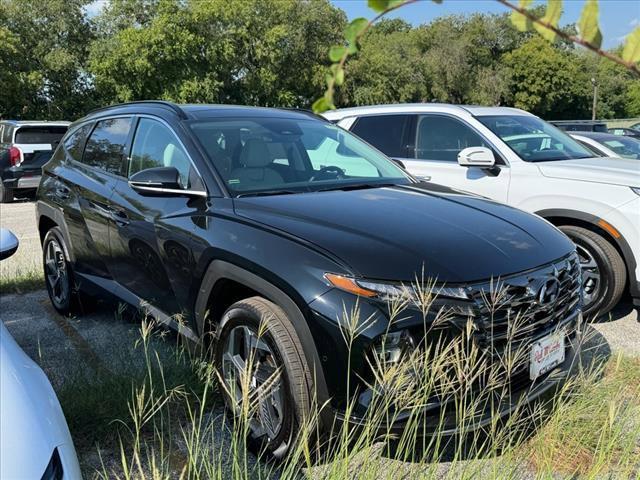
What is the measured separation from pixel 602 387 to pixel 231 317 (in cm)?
191

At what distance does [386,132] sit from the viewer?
633cm

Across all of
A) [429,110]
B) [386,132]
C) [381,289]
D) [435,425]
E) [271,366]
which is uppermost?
[429,110]

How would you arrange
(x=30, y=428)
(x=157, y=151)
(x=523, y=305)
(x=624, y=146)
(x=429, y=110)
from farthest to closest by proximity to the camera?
(x=624, y=146)
(x=429, y=110)
(x=157, y=151)
(x=523, y=305)
(x=30, y=428)

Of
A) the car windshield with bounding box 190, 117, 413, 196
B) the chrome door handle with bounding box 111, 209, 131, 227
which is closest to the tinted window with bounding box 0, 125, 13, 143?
the chrome door handle with bounding box 111, 209, 131, 227

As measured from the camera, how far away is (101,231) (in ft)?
13.0

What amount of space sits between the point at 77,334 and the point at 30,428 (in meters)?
2.92

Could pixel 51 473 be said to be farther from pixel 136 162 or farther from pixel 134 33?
pixel 134 33

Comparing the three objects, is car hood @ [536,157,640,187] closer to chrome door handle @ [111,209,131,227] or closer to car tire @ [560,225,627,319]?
car tire @ [560,225,627,319]

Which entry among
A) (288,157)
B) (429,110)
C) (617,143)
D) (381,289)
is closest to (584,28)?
(381,289)

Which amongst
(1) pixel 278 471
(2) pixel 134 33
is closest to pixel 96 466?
(1) pixel 278 471

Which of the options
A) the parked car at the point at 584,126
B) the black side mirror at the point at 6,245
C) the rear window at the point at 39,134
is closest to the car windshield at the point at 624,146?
the parked car at the point at 584,126

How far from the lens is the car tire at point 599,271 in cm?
450

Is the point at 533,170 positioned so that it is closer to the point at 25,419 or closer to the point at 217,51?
the point at 25,419

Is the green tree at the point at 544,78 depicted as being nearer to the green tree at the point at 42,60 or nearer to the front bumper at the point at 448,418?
the green tree at the point at 42,60
